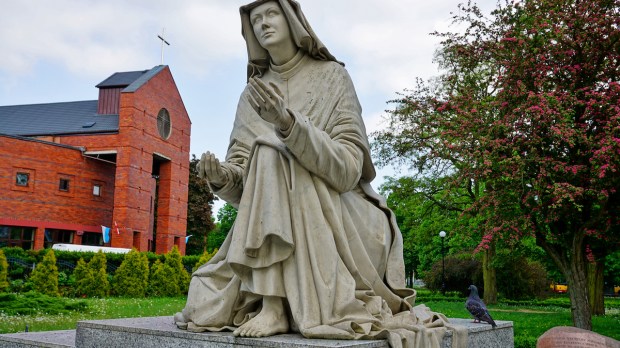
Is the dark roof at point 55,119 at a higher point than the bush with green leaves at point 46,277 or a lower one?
higher

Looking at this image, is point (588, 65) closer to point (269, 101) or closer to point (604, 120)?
point (604, 120)

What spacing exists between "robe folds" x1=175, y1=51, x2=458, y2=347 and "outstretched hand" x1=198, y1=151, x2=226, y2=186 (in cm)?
8

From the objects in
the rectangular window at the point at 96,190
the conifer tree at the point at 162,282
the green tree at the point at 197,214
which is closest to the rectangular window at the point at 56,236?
the rectangular window at the point at 96,190

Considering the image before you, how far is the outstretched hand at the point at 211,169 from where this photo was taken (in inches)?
144

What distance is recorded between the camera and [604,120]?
1094cm

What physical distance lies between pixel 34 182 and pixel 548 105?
91.4 feet

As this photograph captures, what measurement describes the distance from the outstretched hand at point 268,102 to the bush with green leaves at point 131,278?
68.1 ft

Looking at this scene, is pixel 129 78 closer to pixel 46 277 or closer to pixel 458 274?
pixel 46 277

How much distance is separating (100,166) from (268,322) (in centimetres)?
3415

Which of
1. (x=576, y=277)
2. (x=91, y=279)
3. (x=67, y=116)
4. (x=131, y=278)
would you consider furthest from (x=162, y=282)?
(x=67, y=116)

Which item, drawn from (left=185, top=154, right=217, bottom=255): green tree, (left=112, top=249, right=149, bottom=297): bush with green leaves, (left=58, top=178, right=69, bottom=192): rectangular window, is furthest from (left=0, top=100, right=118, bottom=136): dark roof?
(left=112, top=249, right=149, bottom=297): bush with green leaves

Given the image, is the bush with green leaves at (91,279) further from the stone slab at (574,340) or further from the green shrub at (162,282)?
the stone slab at (574,340)

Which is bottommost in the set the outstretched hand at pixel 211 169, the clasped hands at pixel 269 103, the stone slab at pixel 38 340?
the stone slab at pixel 38 340

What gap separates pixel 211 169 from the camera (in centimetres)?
367
